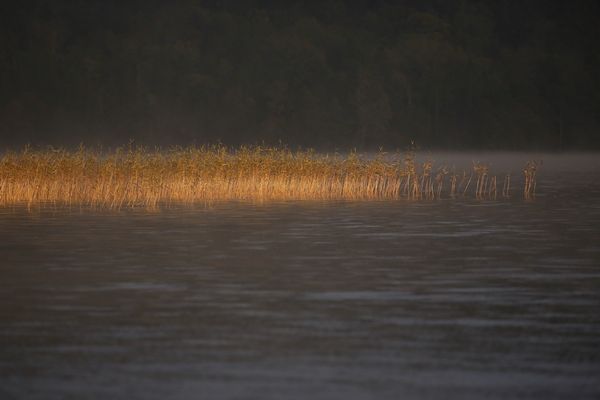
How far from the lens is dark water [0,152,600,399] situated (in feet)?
27.3

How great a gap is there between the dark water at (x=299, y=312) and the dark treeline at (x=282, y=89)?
285ft

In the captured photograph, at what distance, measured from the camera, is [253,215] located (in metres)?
25.2

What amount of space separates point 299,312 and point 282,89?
96188mm

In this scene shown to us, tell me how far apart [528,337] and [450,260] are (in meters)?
6.19

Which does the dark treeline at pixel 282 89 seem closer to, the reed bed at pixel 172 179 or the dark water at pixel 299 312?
the reed bed at pixel 172 179

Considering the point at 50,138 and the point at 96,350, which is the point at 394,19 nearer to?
the point at 50,138

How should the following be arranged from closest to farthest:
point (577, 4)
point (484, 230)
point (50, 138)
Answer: point (484, 230) < point (50, 138) < point (577, 4)

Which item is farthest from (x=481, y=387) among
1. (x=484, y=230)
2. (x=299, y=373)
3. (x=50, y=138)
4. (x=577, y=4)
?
(x=577, y=4)

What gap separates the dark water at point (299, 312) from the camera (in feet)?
27.3

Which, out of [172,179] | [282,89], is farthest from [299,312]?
[282,89]

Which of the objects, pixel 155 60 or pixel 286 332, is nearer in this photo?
pixel 286 332

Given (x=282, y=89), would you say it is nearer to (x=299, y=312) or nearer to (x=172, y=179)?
(x=172, y=179)

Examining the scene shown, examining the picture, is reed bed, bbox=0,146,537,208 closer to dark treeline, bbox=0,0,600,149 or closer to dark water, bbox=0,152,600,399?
dark water, bbox=0,152,600,399

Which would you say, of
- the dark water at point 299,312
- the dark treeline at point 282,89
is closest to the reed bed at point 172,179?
the dark water at point 299,312
